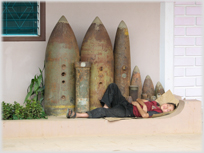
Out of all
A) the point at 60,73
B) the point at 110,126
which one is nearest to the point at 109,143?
the point at 110,126

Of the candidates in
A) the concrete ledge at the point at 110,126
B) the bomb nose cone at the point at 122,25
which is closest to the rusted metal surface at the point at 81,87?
the concrete ledge at the point at 110,126

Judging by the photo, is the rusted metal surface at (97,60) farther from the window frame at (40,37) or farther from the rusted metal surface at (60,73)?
the window frame at (40,37)

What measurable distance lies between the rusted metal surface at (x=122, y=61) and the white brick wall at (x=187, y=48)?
87 cm

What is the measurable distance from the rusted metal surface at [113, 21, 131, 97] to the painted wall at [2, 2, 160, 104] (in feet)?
1.04

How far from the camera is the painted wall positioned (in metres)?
4.46

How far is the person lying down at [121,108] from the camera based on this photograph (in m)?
3.58

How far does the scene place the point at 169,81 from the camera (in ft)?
15.0

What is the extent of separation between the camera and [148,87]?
14.6ft

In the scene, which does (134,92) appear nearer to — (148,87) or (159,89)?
(148,87)

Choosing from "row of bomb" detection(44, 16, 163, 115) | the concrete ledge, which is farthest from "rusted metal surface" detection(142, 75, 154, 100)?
the concrete ledge

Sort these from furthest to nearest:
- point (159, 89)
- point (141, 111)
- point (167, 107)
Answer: point (159, 89) < point (167, 107) < point (141, 111)

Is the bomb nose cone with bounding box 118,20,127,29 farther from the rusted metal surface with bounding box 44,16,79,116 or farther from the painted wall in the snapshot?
the rusted metal surface with bounding box 44,16,79,116

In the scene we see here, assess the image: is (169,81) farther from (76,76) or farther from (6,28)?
(6,28)

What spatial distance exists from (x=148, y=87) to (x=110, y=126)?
1.30 metres
